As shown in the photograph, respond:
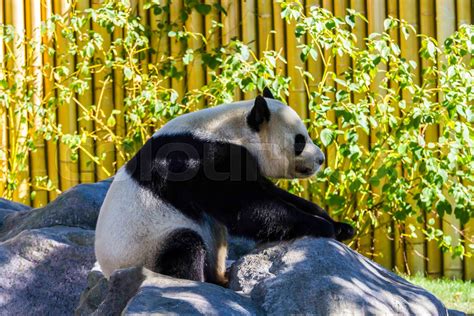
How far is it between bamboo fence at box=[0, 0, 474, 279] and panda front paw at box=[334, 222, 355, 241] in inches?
117

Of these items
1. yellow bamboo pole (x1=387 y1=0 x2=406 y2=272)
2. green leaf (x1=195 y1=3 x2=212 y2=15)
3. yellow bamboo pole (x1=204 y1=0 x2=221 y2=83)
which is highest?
green leaf (x1=195 y1=3 x2=212 y2=15)

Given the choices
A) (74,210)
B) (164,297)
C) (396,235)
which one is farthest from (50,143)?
(164,297)

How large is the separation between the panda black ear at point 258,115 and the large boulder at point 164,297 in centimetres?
89

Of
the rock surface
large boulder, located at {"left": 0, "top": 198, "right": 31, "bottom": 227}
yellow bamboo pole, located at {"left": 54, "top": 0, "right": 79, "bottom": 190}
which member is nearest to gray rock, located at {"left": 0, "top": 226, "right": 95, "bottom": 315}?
the rock surface

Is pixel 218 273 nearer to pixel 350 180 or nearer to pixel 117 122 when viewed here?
pixel 350 180

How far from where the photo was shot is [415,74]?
788 cm

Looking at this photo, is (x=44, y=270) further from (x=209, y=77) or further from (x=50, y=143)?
(x=209, y=77)

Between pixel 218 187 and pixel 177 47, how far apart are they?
4.22 meters

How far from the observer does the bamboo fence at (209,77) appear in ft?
25.7

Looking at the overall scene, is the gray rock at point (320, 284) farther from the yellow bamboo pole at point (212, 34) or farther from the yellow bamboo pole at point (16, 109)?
the yellow bamboo pole at point (16, 109)

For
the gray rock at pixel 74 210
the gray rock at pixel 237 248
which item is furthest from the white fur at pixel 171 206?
the gray rock at pixel 74 210

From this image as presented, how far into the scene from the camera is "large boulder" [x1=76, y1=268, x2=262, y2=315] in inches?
153

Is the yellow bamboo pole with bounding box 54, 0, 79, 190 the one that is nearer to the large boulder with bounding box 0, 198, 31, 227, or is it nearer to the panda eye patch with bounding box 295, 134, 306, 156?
the large boulder with bounding box 0, 198, 31, 227

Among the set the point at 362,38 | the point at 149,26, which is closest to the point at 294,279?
the point at 362,38
